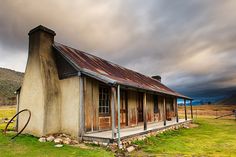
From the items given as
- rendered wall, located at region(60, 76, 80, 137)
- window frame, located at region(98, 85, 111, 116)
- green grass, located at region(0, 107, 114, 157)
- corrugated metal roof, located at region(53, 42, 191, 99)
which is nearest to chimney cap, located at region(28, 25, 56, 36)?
corrugated metal roof, located at region(53, 42, 191, 99)

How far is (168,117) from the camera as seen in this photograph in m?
19.8

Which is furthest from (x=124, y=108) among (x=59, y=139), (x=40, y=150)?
(x=40, y=150)

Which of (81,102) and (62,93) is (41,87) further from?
(81,102)

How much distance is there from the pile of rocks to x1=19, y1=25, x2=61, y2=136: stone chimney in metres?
0.37

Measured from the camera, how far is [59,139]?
878 centimetres

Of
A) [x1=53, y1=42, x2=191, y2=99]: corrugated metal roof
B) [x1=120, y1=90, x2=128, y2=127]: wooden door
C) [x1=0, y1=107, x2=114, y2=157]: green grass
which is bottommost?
[x1=0, y1=107, x2=114, y2=157]: green grass

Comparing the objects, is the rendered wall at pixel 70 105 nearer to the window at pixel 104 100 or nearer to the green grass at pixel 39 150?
the green grass at pixel 39 150

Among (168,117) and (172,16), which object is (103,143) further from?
(168,117)

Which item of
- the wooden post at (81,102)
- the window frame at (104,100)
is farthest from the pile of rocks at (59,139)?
the window frame at (104,100)

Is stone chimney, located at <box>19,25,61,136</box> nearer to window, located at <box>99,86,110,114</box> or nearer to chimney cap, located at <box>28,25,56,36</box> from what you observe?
chimney cap, located at <box>28,25,56,36</box>

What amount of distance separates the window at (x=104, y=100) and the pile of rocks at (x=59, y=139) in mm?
2192

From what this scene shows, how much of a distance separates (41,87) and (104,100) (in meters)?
3.32

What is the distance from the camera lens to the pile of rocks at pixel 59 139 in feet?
28.4

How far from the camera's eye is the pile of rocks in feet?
28.4
